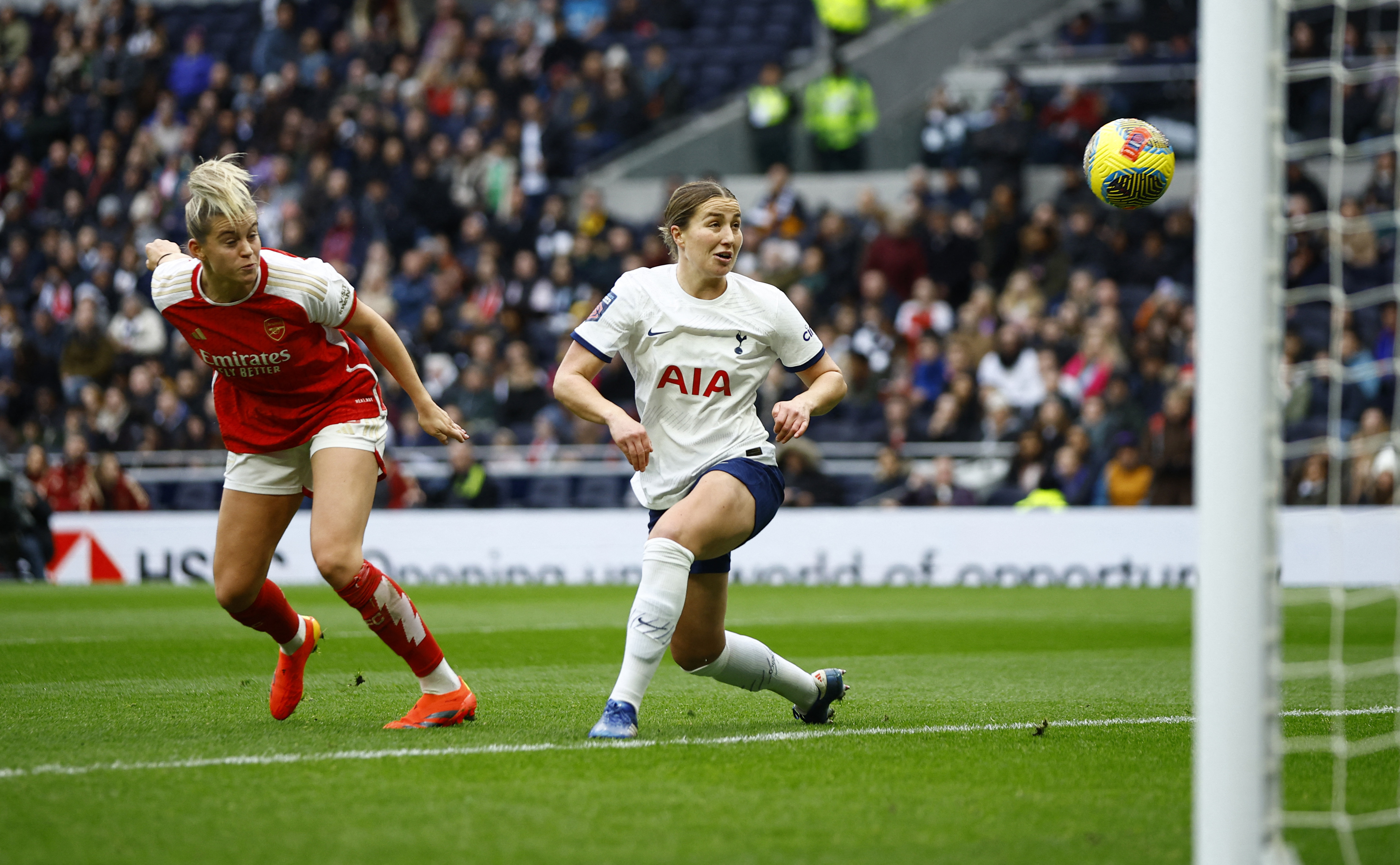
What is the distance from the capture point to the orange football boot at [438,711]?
19.5ft

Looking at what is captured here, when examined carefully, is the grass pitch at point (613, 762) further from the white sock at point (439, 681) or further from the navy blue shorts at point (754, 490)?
the navy blue shorts at point (754, 490)

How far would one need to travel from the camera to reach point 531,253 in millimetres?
20766

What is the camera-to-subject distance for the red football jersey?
19.4 ft

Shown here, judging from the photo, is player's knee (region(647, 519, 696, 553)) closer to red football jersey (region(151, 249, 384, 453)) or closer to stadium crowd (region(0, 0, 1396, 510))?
red football jersey (region(151, 249, 384, 453))

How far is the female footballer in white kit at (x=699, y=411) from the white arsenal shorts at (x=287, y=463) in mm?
834

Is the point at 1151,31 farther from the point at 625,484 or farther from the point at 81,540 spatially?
the point at 81,540

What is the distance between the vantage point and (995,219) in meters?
18.4

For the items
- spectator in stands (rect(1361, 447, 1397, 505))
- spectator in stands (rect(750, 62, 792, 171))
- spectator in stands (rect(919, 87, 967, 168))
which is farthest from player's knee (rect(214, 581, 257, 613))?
spectator in stands (rect(750, 62, 792, 171))

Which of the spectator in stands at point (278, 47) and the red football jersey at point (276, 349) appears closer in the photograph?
the red football jersey at point (276, 349)

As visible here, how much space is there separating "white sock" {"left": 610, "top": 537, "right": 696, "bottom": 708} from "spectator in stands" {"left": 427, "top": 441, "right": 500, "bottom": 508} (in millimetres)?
12278

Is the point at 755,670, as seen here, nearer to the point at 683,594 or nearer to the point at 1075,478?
the point at 683,594

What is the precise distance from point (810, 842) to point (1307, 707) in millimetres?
3582

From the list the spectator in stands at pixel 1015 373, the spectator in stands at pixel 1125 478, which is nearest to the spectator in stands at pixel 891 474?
the spectator in stands at pixel 1015 373

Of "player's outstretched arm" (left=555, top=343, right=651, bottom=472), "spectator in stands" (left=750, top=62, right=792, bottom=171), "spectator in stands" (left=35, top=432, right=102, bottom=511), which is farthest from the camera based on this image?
"spectator in stands" (left=750, top=62, right=792, bottom=171)
